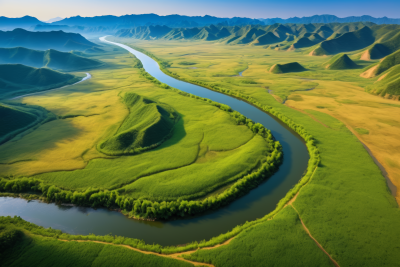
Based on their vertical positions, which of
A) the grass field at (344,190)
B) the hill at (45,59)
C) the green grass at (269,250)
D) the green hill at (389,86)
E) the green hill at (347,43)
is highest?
the green hill at (347,43)

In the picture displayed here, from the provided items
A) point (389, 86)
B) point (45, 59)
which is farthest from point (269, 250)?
point (45, 59)

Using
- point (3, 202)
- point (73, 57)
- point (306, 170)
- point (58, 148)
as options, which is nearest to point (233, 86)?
point (306, 170)

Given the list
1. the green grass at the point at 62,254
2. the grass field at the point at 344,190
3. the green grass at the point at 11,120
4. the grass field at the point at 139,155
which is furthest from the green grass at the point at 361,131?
the green grass at the point at 11,120

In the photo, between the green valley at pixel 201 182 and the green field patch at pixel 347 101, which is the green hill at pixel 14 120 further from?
the green field patch at pixel 347 101

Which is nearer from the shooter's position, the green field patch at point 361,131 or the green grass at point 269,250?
the green grass at point 269,250

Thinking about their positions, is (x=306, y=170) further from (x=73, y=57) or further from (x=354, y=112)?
(x=73, y=57)

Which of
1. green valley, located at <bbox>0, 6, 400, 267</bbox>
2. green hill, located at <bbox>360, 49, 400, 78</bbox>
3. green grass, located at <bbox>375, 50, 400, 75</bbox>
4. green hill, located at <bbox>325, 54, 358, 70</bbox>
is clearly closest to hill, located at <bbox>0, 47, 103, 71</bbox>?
green valley, located at <bbox>0, 6, 400, 267</bbox>

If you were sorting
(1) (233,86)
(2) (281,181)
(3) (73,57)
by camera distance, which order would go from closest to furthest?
1. (2) (281,181)
2. (1) (233,86)
3. (3) (73,57)
